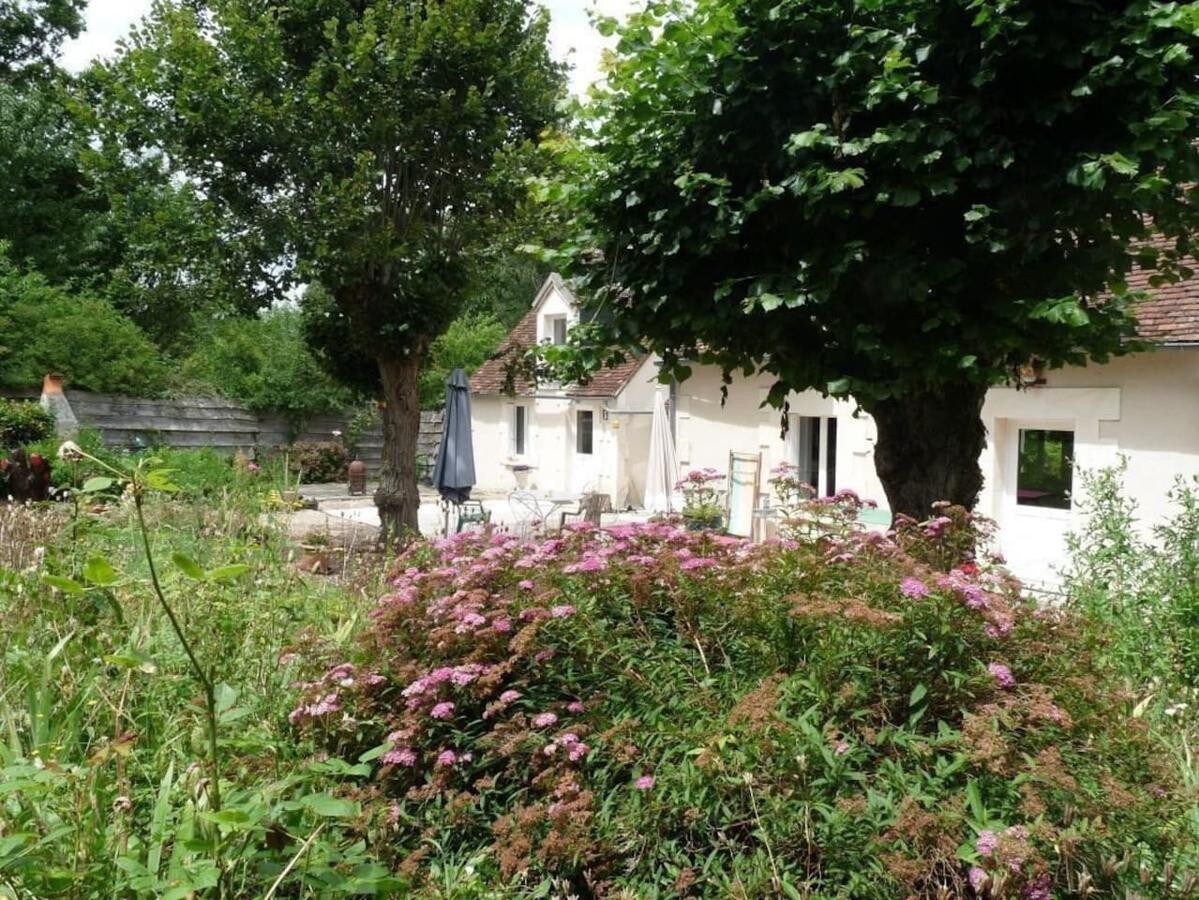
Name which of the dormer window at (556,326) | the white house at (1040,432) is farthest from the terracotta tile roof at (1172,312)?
the dormer window at (556,326)

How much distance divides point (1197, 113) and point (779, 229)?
164 cm

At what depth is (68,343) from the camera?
17.9 m

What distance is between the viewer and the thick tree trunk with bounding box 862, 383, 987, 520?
4.41 metres

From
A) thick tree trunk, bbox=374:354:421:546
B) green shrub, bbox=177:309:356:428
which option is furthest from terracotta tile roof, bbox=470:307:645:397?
thick tree trunk, bbox=374:354:421:546

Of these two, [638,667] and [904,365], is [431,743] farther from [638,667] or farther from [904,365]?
[904,365]

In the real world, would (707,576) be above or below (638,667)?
above

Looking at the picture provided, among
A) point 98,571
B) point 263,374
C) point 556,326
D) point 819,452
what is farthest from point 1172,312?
point 263,374

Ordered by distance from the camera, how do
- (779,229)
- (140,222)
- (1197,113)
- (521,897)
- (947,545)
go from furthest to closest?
(140,222)
(779,229)
(1197,113)
(947,545)
(521,897)

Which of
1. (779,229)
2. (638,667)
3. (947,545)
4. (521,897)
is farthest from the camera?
(779,229)

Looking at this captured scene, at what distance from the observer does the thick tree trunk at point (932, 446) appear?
4.41 m

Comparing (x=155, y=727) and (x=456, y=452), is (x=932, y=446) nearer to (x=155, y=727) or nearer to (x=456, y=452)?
(x=155, y=727)

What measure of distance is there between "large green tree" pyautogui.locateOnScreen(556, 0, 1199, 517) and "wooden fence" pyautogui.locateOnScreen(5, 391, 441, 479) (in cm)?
1689

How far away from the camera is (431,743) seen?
2639 millimetres

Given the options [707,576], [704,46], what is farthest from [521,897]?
[704,46]
